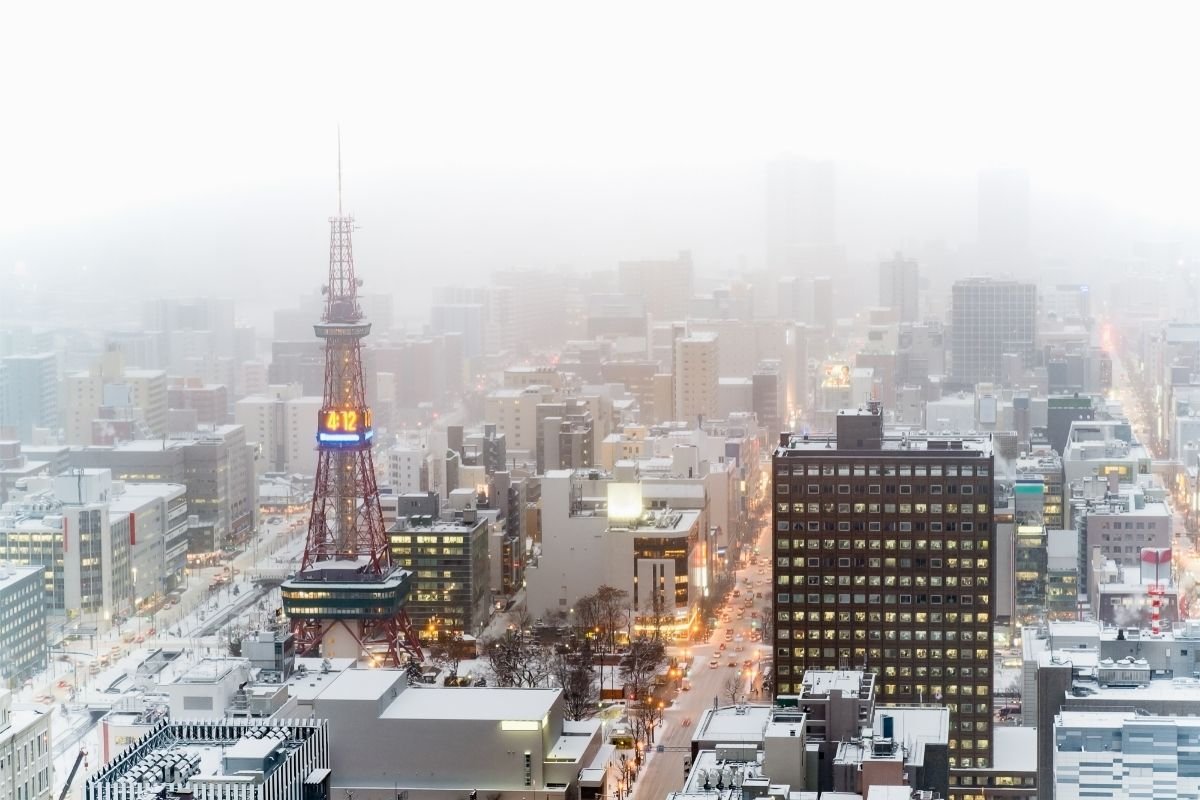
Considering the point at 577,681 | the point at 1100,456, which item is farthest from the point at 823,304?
the point at 577,681

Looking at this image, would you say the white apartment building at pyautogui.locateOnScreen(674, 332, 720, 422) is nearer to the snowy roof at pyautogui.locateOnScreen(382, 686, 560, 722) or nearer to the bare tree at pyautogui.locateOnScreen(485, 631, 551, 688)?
the bare tree at pyautogui.locateOnScreen(485, 631, 551, 688)

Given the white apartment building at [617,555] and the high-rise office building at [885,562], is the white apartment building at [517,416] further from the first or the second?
the high-rise office building at [885,562]

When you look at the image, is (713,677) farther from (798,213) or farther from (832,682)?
(798,213)

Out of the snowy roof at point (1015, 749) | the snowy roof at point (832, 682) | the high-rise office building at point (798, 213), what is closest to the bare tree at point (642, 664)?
the snowy roof at point (1015, 749)

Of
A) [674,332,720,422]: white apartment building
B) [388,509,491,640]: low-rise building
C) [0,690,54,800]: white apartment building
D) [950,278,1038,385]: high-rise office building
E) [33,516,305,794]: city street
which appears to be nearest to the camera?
[0,690,54,800]: white apartment building

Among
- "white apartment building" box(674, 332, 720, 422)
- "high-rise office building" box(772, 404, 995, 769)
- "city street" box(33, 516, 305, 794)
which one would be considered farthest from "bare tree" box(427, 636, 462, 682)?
"white apartment building" box(674, 332, 720, 422)
